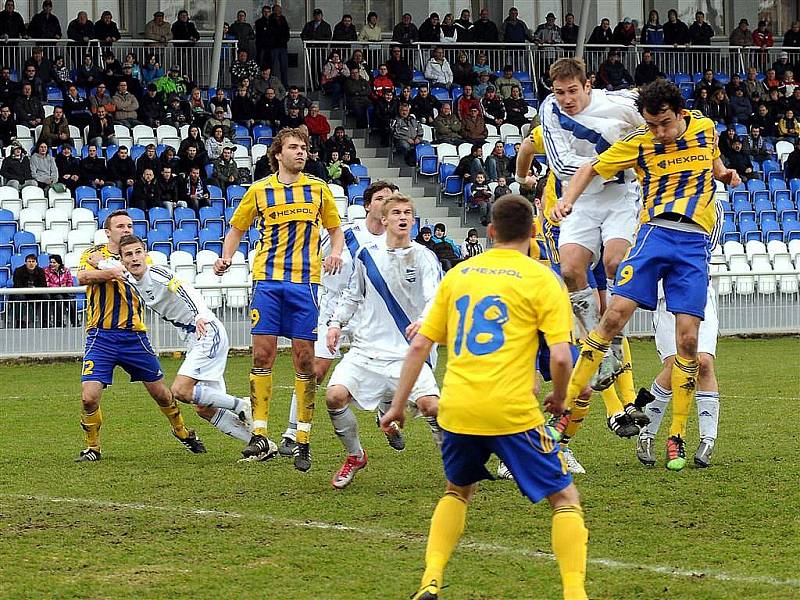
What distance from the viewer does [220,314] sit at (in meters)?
19.3

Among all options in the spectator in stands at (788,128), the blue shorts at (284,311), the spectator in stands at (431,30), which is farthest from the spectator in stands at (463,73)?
the blue shorts at (284,311)

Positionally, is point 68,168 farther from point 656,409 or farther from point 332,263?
point 656,409

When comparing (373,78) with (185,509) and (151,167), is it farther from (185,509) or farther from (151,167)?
(185,509)

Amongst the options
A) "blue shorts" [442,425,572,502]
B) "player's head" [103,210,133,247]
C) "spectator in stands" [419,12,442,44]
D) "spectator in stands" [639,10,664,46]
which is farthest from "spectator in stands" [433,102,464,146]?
"blue shorts" [442,425,572,502]

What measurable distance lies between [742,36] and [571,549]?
3031cm

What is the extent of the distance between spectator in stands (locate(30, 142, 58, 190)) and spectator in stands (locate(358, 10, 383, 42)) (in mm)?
9894

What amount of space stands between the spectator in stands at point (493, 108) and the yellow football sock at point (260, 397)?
754 inches

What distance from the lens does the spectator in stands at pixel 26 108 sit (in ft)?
76.4

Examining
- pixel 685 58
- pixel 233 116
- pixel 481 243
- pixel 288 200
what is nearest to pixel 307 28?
pixel 233 116

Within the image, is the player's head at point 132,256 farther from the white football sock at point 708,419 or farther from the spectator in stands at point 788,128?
the spectator in stands at point 788,128

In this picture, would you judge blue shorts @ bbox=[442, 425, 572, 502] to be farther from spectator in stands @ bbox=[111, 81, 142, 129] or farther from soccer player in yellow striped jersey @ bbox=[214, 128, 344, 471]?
spectator in stands @ bbox=[111, 81, 142, 129]

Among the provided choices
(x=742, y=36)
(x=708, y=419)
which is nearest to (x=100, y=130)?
(x=708, y=419)

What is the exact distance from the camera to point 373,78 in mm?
28078

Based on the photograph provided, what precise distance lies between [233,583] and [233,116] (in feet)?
68.1
